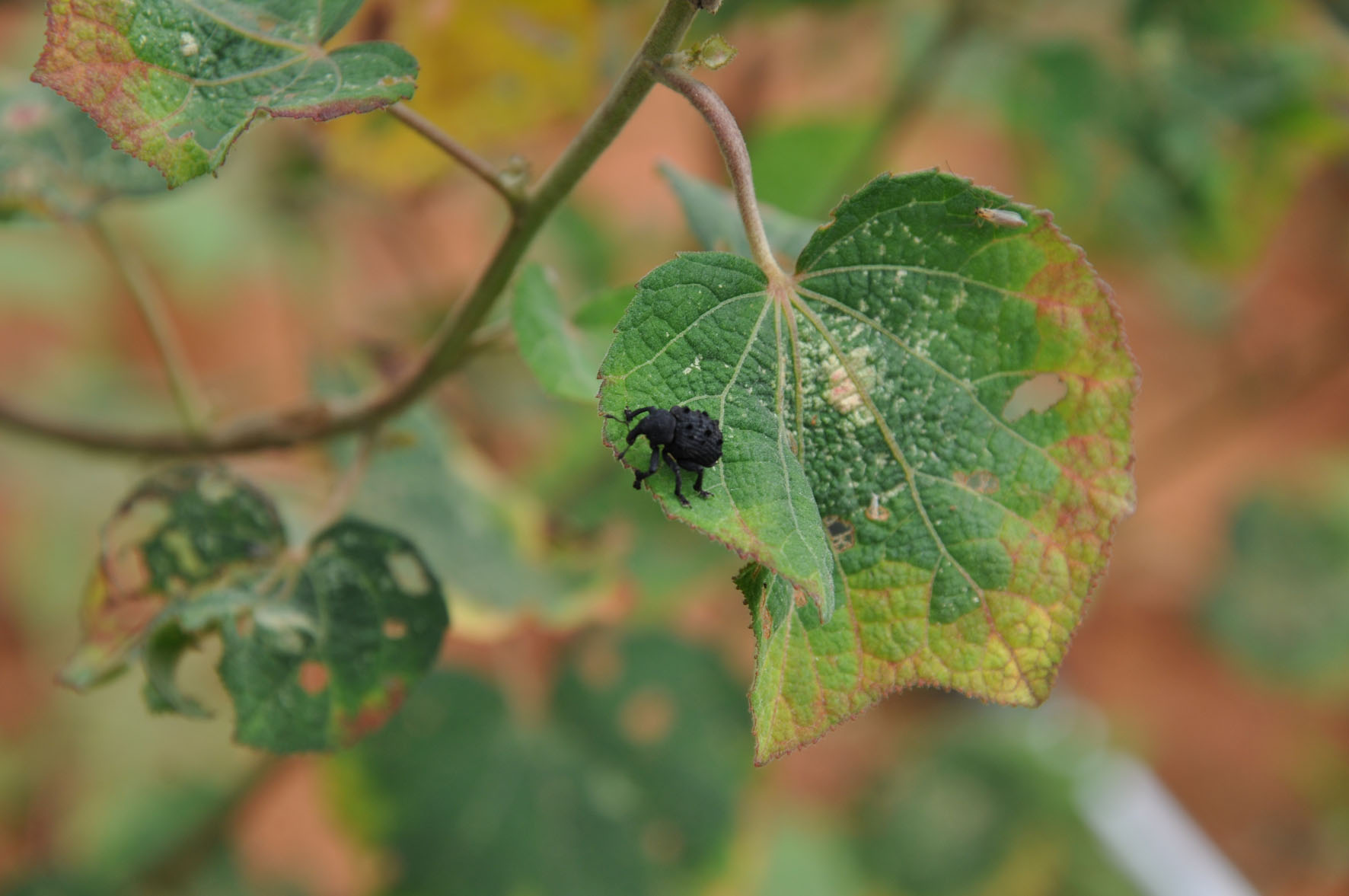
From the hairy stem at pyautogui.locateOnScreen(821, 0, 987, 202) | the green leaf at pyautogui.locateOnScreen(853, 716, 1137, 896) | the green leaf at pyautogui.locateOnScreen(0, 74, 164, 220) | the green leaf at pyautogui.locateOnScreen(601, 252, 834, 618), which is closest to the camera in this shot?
the green leaf at pyautogui.locateOnScreen(601, 252, 834, 618)

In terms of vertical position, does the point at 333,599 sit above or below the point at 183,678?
above

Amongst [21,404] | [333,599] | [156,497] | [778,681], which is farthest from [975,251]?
[21,404]

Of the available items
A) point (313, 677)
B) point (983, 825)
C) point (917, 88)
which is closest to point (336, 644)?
point (313, 677)

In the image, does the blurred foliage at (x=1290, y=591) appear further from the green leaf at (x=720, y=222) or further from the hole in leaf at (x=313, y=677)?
the hole in leaf at (x=313, y=677)

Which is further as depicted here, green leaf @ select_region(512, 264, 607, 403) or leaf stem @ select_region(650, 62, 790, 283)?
green leaf @ select_region(512, 264, 607, 403)

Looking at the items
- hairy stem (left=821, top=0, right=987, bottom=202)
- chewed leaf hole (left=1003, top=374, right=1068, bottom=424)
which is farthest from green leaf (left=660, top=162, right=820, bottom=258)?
hairy stem (left=821, top=0, right=987, bottom=202)

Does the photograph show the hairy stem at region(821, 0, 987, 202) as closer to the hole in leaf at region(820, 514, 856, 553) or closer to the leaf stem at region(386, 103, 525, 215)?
the leaf stem at region(386, 103, 525, 215)

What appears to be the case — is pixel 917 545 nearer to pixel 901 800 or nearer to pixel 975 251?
pixel 975 251
